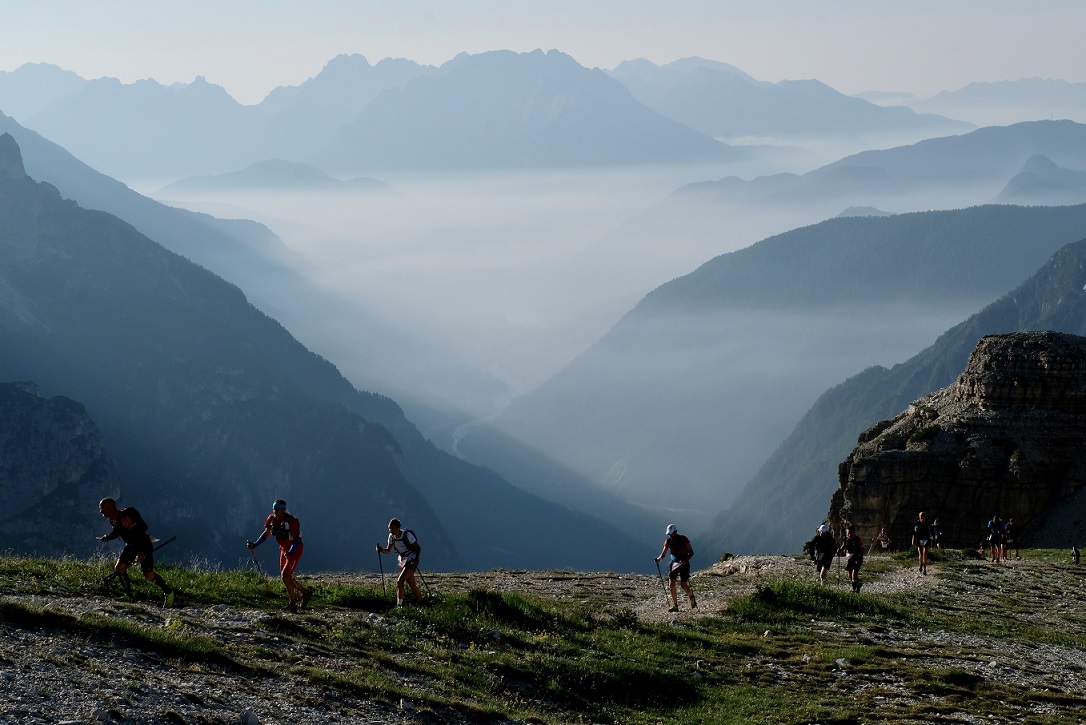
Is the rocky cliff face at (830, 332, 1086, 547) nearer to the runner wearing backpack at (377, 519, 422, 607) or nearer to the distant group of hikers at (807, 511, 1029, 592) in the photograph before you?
the distant group of hikers at (807, 511, 1029, 592)

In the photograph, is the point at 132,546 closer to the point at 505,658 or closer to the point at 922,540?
the point at 505,658

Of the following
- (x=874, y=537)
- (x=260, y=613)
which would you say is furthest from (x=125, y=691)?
(x=874, y=537)

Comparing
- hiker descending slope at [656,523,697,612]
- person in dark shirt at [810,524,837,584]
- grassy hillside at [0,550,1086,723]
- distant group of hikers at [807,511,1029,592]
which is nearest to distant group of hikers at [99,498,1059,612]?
hiker descending slope at [656,523,697,612]

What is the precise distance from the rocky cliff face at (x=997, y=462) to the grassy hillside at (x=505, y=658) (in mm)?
32413

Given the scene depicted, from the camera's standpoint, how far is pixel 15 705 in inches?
638

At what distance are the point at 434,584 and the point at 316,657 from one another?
61.4ft

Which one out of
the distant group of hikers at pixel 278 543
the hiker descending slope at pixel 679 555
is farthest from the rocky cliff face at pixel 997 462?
the distant group of hikers at pixel 278 543

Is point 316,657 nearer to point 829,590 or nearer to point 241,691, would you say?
point 241,691

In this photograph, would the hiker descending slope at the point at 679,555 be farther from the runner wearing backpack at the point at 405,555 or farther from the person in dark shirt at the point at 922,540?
the person in dark shirt at the point at 922,540

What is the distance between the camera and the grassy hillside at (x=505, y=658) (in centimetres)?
1877

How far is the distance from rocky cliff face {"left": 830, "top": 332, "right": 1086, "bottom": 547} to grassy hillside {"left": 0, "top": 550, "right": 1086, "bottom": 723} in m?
32.4

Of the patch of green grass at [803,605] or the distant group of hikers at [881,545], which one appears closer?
the patch of green grass at [803,605]

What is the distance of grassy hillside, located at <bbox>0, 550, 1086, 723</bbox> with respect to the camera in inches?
739

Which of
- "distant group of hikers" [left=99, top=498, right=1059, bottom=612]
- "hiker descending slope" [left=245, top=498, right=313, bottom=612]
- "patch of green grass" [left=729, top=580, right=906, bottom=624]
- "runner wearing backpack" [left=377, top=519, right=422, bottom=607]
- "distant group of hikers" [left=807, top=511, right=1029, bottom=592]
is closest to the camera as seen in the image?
"distant group of hikers" [left=99, top=498, right=1059, bottom=612]
